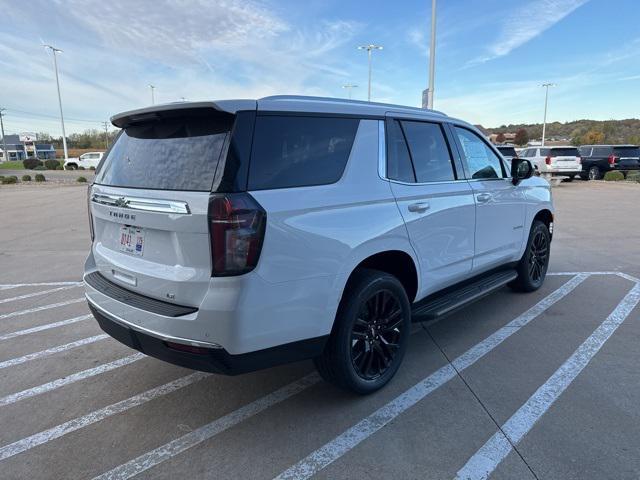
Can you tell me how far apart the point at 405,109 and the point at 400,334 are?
173 centimetres

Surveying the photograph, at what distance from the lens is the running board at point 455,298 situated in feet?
11.7

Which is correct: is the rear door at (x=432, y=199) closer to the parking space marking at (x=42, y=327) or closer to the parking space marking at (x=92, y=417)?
the parking space marking at (x=92, y=417)

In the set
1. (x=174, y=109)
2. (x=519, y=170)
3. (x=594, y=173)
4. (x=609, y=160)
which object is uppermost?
(x=174, y=109)

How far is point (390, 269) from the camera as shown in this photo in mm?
3418

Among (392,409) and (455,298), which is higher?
(455,298)

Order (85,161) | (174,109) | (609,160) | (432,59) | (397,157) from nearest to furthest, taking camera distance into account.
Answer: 1. (174,109)
2. (397,157)
3. (432,59)
4. (609,160)
5. (85,161)

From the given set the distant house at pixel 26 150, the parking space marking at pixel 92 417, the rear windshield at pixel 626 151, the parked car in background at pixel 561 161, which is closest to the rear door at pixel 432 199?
the parking space marking at pixel 92 417

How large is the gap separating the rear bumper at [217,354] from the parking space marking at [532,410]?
1046mm

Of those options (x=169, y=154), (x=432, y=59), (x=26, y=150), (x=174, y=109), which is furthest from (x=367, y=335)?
(x=26, y=150)

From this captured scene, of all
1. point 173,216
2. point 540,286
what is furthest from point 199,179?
point 540,286

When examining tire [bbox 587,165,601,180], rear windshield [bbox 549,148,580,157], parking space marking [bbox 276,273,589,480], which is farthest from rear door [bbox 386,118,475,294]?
tire [bbox 587,165,601,180]

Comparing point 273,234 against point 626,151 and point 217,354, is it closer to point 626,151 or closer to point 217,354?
point 217,354

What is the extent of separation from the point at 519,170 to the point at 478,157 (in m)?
0.65

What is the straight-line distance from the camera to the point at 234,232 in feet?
7.66
